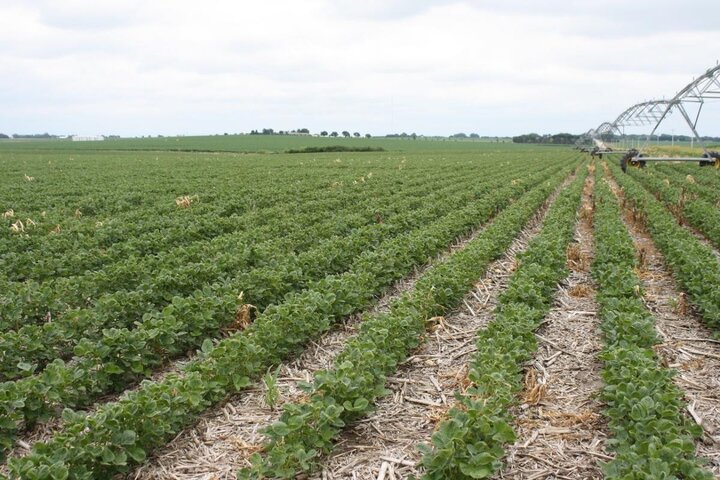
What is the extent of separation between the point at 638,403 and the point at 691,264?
4.89 m

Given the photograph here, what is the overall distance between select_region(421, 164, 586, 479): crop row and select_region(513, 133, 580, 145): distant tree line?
138 m

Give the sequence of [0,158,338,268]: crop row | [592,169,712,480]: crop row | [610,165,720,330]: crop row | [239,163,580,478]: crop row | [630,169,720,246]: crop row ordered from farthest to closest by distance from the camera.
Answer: [630,169,720,246]: crop row
[0,158,338,268]: crop row
[610,165,720,330]: crop row
[239,163,580,478]: crop row
[592,169,712,480]: crop row

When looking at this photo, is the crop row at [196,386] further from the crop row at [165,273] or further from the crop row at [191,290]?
the crop row at [165,273]

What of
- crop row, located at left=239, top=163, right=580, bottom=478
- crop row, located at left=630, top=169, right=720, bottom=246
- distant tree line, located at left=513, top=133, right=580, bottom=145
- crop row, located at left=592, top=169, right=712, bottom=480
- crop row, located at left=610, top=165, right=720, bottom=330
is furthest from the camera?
distant tree line, located at left=513, top=133, right=580, bottom=145

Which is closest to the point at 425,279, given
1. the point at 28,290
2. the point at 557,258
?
the point at 557,258

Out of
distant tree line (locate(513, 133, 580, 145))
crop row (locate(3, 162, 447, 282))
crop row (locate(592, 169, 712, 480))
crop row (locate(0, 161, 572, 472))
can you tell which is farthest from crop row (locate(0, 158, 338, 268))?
distant tree line (locate(513, 133, 580, 145))

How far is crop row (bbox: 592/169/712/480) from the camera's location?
11.2 ft

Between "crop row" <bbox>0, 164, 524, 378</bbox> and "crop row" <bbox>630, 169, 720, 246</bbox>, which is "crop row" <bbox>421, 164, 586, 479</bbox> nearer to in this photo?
"crop row" <bbox>0, 164, 524, 378</bbox>

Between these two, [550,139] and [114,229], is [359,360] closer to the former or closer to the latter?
[114,229]

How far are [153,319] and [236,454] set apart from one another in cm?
203

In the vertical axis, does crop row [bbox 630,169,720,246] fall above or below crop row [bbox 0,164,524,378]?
above

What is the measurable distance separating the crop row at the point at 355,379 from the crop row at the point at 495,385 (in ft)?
2.16

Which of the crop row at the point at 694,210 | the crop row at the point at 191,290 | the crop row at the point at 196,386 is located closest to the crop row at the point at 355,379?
the crop row at the point at 196,386

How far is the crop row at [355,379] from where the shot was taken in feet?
12.4
